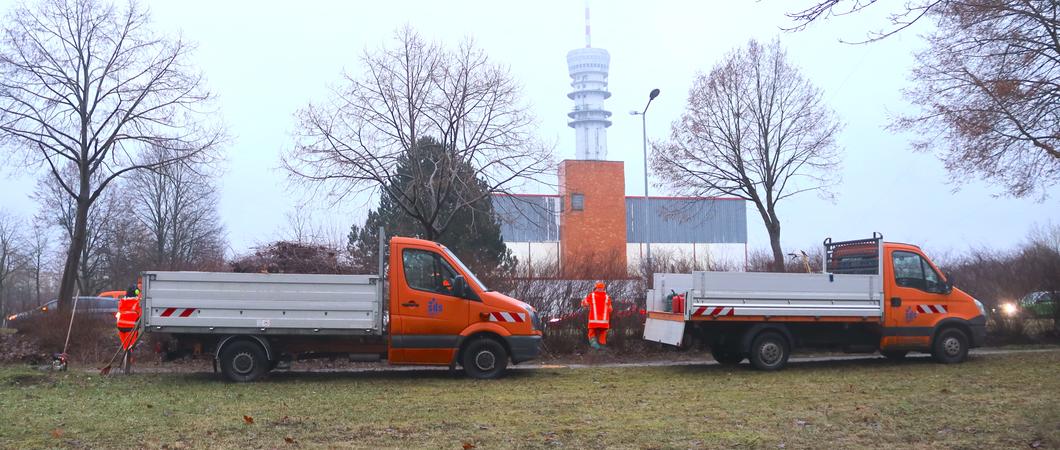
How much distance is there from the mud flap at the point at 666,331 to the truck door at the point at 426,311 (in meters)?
3.72

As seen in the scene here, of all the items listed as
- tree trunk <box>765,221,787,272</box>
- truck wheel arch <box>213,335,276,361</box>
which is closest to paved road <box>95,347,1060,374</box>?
truck wheel arch <box>213,335,276,361</box>

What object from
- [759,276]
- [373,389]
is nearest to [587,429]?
[373,389]

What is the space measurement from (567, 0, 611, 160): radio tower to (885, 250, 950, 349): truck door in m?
138

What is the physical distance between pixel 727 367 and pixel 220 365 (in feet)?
29.8

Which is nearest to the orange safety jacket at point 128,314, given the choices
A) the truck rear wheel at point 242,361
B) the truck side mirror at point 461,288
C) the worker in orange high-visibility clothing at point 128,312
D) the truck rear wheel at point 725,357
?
the worker in orange high-visibility clothing at point 128,312

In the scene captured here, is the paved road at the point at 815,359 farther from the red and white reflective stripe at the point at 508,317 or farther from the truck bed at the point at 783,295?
the truck bed at the point at 783,295

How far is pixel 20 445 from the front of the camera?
8.60 m

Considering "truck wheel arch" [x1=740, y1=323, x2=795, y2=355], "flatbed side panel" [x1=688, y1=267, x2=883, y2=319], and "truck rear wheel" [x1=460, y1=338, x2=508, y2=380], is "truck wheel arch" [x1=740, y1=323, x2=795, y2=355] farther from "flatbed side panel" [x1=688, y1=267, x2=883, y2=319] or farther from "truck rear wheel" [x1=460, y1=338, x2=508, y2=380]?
"truck rear wheel" [x1=460, y1=338, x2=508, y2=380]

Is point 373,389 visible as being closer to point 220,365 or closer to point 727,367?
point 220,365

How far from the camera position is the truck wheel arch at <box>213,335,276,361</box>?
14.2m

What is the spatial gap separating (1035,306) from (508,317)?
14798mm

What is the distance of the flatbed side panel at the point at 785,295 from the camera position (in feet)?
49.9

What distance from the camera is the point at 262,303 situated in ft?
46.3

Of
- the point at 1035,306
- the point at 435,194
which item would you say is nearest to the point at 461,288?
the point at 435,194
